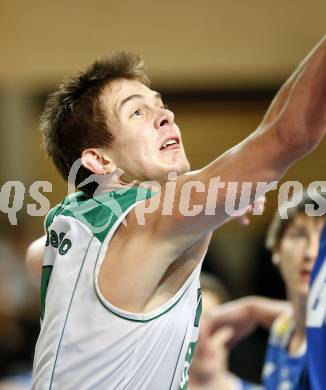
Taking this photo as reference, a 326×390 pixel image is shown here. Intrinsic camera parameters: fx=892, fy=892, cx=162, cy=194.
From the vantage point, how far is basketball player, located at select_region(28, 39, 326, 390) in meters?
2.17

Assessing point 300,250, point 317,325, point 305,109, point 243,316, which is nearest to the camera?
point 305,109

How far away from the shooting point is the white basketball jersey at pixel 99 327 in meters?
2.35

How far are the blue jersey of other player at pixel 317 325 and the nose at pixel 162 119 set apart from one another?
1225 millimetres

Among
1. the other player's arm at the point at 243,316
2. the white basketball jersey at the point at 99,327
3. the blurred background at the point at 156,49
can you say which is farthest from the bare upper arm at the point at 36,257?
the blurred background at the point at 156,49

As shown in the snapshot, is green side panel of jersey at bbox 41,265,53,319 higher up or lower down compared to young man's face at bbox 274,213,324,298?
lower down

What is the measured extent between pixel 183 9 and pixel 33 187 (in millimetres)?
2089

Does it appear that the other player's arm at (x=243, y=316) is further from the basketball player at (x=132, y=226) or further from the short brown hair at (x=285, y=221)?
the basketball player at (x=132, y=226)

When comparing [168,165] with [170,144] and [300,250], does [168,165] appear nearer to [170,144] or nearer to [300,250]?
[170,144]

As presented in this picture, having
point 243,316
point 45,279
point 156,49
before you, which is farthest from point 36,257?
point 156,49

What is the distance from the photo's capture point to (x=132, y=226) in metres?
2.33

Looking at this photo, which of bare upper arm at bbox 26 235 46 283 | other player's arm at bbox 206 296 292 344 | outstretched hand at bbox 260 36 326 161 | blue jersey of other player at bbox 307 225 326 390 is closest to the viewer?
outstretched hand at bbox 260 36 326 161

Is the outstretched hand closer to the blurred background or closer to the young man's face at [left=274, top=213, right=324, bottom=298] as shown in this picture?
the young man's face at [left=274, top=213, right=324, bottom=298]

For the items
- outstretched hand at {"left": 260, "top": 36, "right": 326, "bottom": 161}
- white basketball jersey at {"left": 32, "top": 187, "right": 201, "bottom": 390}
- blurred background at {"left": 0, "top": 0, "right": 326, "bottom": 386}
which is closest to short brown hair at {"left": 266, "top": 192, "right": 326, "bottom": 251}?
white basketball jersey at {"left": 32, "top": 187, "right": 201, "bottom": 390}

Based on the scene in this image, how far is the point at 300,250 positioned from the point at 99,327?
1830 millimetres
